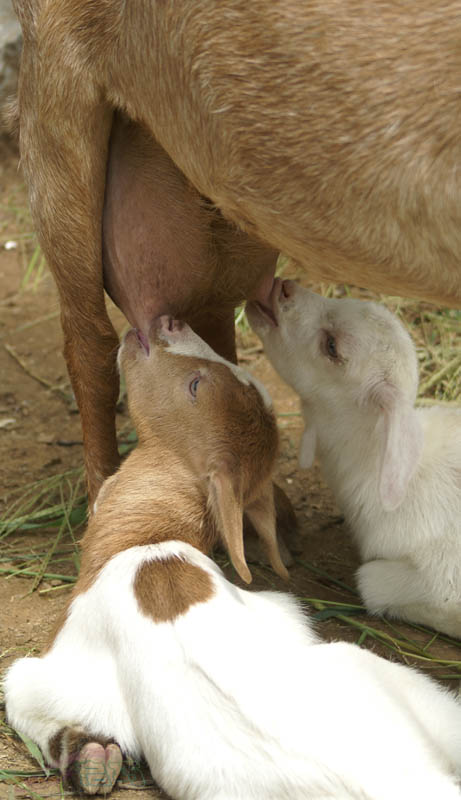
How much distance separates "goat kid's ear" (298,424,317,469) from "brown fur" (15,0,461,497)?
2.44 ft

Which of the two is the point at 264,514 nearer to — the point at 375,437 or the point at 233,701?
the point at 375,437

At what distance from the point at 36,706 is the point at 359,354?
4.80 feet

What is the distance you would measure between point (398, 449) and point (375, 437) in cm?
41

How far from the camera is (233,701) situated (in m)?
2.52

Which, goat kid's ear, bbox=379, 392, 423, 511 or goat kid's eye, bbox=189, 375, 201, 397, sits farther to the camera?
goat kid's eye, bbox=189, 375, 201, 397

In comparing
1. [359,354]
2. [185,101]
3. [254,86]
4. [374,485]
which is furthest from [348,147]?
[374,485]

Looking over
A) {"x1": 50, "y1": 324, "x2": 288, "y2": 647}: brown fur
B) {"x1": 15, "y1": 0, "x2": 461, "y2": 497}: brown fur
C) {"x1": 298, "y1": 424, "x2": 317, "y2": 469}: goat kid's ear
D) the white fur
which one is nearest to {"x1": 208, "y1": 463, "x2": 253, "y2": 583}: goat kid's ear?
{"x1": 50, "y1": 324, "x2": 288, "y2": 647}: brown fur

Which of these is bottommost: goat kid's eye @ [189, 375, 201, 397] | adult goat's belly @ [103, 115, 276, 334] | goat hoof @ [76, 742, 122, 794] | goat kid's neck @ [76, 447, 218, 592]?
goat hoof @ [76, 742, 122, 794]

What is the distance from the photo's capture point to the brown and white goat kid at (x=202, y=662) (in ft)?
8.03

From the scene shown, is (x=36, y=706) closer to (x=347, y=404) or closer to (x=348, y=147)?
(x=347, y=404)

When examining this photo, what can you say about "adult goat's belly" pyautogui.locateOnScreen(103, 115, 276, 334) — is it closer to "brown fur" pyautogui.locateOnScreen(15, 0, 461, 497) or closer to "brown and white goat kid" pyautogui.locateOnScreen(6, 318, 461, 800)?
"brown fur" pyautogui.locateOnScreen(15, 0, 461, 497)

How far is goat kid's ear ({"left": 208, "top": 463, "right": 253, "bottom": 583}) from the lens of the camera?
A: 9.36 feet

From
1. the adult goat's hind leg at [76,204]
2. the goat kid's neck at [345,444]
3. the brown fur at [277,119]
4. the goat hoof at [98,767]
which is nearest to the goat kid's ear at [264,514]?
the goat kid's neck at [345,444]

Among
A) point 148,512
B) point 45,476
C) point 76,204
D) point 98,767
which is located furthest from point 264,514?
point 45,476
